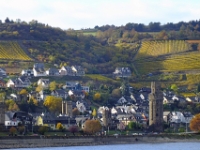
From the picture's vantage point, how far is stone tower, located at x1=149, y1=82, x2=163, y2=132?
313ft

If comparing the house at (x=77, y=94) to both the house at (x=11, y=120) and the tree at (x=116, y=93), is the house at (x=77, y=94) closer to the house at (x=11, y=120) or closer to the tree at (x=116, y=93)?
the tree at (x=116, y=93)

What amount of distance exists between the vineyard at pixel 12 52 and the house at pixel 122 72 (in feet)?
43.7

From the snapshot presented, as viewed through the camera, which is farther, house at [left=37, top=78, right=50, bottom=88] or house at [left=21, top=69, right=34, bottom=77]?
house at [left=21, top=69, right=34, bottom=77]

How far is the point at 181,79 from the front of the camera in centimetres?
12825

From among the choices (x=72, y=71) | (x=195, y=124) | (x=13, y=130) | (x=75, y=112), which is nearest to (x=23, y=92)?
(x=75, y=112)

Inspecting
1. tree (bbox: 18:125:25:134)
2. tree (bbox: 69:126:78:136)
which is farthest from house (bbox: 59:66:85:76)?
tree (bbox: 18:125:25:134)

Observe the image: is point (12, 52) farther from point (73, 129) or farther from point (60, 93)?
point (73, 129)

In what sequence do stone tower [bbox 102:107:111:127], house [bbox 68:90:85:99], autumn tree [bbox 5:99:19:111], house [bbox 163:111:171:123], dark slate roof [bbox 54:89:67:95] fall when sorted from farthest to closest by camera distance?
house [bbox 68:90:85:99] → dark slate roof [bbox 54:89:67:95] → house [bbox 163:111:171:123] → autumn tree [bbox 5:99:19:111] → stone tower [bbox 102:107:111:127]

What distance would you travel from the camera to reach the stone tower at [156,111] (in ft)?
313

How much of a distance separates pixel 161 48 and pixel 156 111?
54.3 metres

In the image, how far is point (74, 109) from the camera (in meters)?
103

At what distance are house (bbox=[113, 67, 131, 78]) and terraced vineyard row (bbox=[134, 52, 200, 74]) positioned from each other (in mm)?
2428

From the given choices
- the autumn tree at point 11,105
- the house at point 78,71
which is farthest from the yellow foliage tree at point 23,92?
the house at point 78,71

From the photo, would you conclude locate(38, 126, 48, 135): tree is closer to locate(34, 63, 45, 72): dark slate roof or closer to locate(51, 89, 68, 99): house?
locate(51, 89, 68, 99): house
